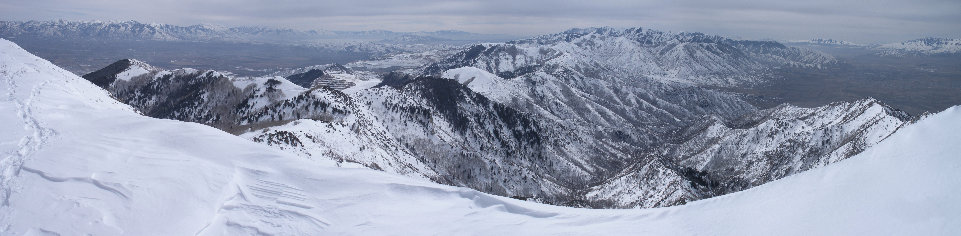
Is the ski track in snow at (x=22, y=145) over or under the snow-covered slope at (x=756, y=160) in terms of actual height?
over

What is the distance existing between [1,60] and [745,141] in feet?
739

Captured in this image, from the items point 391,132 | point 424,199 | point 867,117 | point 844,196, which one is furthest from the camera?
point 867,117

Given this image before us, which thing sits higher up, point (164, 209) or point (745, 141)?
point (164, 209)

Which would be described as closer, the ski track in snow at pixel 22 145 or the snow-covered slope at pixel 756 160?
the ski track in snow at pixel 22 145

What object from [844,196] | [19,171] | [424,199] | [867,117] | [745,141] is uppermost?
[844,196]

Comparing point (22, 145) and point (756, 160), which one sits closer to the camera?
point (22, 145)

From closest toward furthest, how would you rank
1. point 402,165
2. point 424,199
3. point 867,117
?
point 424,199 < point 402,165 < point 867,117

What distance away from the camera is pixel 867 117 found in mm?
175625

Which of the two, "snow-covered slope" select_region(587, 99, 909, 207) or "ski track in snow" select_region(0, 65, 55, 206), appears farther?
"snow-covered slope" select_region(587, 99, 909, 207)

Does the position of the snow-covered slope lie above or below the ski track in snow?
below

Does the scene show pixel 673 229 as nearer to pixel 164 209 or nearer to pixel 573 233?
pixel 573 233

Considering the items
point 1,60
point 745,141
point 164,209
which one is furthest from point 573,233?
point 745,141

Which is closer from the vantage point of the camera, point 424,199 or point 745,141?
point 424,199

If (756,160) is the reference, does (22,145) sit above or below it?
above
